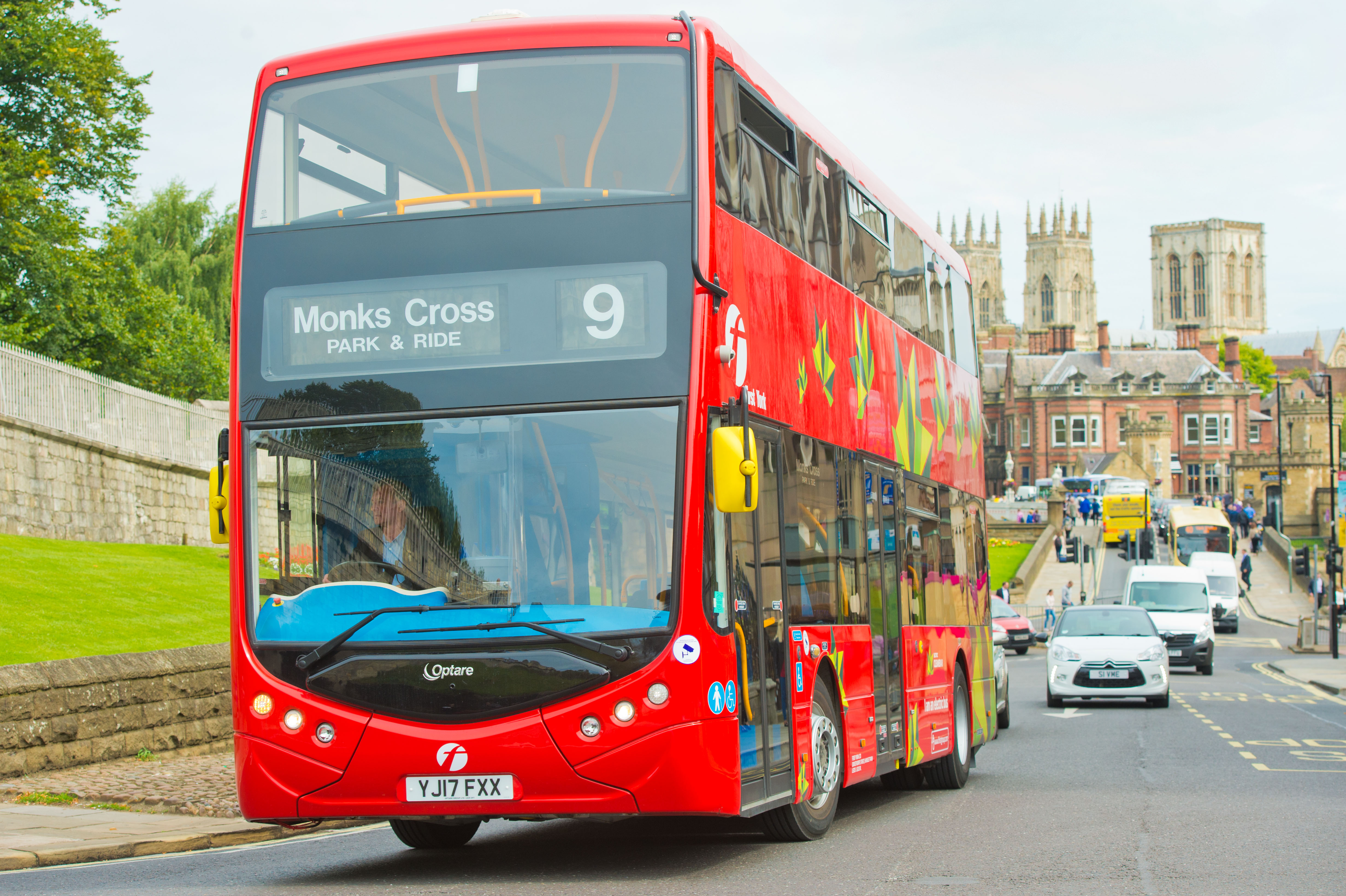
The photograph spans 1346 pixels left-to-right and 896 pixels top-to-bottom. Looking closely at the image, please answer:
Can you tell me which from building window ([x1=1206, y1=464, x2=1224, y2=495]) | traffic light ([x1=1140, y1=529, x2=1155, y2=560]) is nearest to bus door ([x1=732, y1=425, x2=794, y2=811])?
traffic light ([x1=1140, y1=529, x2=1155, y2=560])

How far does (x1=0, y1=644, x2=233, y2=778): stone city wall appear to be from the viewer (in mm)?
13148

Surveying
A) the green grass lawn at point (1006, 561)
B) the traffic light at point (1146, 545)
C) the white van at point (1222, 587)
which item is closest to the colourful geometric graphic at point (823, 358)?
the white van at point (1222, 587)

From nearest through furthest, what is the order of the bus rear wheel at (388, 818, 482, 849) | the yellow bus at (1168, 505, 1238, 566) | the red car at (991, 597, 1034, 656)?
the bus rear wheel at (388, 818, 482, 849)
the red car at (991, 597, 1034, 656)
the yellow bus at (1168, 505, 1238, 566)

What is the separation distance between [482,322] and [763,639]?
232 centimetres

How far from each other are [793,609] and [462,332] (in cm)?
260

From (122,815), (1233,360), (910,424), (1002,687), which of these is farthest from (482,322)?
(1233,360)

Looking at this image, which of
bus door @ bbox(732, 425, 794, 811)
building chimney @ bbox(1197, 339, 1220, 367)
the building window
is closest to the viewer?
bus door @ bbox(732, 425, 794, 811)

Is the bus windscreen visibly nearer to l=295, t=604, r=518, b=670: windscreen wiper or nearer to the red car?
l=295, t=604, r=518, b=670: windscreen wiper

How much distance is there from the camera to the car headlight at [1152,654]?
23.9 metres

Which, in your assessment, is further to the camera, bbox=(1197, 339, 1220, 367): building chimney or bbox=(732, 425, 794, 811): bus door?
bbox=(1197, 339, 1220, 367): building chimney

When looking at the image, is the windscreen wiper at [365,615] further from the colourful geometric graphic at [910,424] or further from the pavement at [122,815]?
the colourful geometric graphic at [910,424]

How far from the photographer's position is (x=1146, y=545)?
239 feet

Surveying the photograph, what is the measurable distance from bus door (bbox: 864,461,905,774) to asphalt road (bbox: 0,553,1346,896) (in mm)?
654

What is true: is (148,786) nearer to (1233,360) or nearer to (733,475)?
(733,475)
